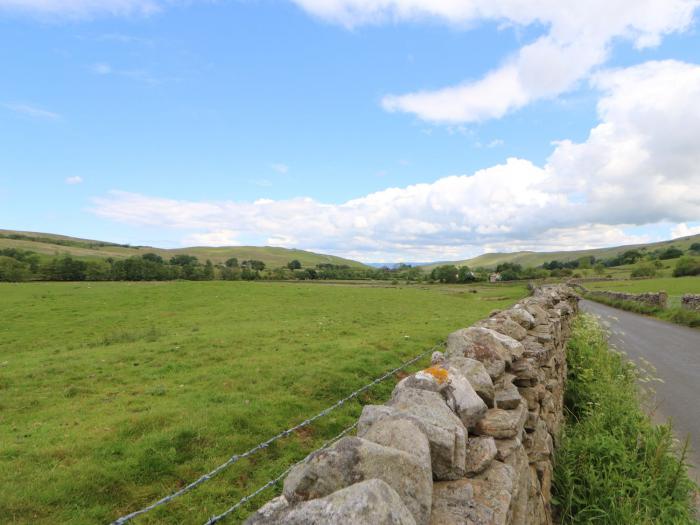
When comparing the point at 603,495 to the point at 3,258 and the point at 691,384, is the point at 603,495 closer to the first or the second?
the point at 691,384

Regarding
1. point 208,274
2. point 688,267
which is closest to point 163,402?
point 208,274

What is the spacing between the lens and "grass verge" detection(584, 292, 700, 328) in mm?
21612

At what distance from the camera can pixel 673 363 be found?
42.6 ft

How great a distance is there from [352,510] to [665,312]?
3124cm

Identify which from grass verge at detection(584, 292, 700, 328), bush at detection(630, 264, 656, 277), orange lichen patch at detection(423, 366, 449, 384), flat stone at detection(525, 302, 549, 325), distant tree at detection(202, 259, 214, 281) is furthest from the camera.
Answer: bush at detection(630, 264, 656, 277)

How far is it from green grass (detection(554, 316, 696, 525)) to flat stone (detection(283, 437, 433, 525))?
11.6 ft

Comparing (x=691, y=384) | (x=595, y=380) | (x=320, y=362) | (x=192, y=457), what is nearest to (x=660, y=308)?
(x=691, y=384)

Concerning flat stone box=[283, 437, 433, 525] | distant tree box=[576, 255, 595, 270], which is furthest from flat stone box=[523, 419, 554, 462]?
distant tree box=[576, 255, 595, 270]

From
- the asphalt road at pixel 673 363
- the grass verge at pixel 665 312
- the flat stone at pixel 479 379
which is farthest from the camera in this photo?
the grass verge at pixel 665 312

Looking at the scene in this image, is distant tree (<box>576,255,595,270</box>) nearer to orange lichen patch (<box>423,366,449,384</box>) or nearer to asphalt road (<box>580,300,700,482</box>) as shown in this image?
asphalt road (<box>580,300,700,482</box>)

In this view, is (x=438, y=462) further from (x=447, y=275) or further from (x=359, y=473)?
(x=447, y=275)

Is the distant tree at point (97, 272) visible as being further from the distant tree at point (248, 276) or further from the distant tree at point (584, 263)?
the distant tree at point (584, 263)

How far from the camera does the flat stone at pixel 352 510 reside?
5.71 feet

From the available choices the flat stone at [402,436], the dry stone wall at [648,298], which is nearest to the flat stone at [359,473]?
the flat stone at [402,436]
